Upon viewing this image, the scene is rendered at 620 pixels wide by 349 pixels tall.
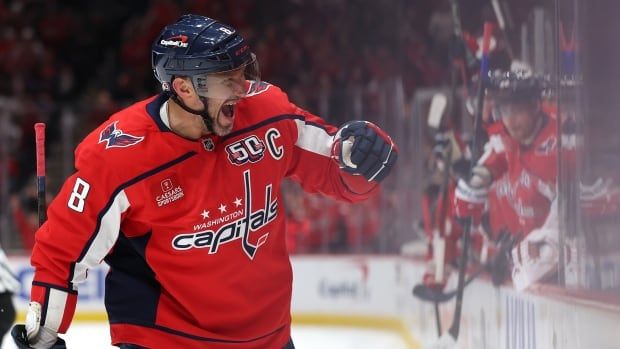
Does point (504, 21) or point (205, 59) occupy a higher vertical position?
point (504, 21)

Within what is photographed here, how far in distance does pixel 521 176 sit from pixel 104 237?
115cm

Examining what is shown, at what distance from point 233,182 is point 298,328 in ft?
14.3

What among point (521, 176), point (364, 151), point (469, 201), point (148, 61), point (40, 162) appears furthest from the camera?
point (148, 61)

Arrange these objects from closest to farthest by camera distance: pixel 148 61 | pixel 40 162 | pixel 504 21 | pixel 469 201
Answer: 1. pixel 40 162
2. pixel 504 21
3. pixel 469 201
4. pixel 148 61

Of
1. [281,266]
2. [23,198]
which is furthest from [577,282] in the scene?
[23,198]

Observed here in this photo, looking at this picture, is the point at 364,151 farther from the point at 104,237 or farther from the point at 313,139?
the point at 104,237

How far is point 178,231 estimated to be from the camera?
2.22 meters

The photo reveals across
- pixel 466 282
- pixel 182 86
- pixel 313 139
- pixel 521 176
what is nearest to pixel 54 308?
pixel 182 86

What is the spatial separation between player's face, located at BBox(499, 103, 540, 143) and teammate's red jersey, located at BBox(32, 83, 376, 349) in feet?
2.06

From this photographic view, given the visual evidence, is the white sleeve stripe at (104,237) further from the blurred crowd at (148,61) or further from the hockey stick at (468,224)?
the blurred crowd at (148,61)

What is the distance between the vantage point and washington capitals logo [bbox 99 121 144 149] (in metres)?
2.17

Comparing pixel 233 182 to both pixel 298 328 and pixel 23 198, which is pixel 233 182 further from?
pixel 23 198

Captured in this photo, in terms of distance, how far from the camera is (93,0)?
10.3 m

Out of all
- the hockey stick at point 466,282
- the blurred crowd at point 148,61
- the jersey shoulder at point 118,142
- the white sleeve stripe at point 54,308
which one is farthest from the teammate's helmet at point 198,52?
the blurred crowd at point 148,61
